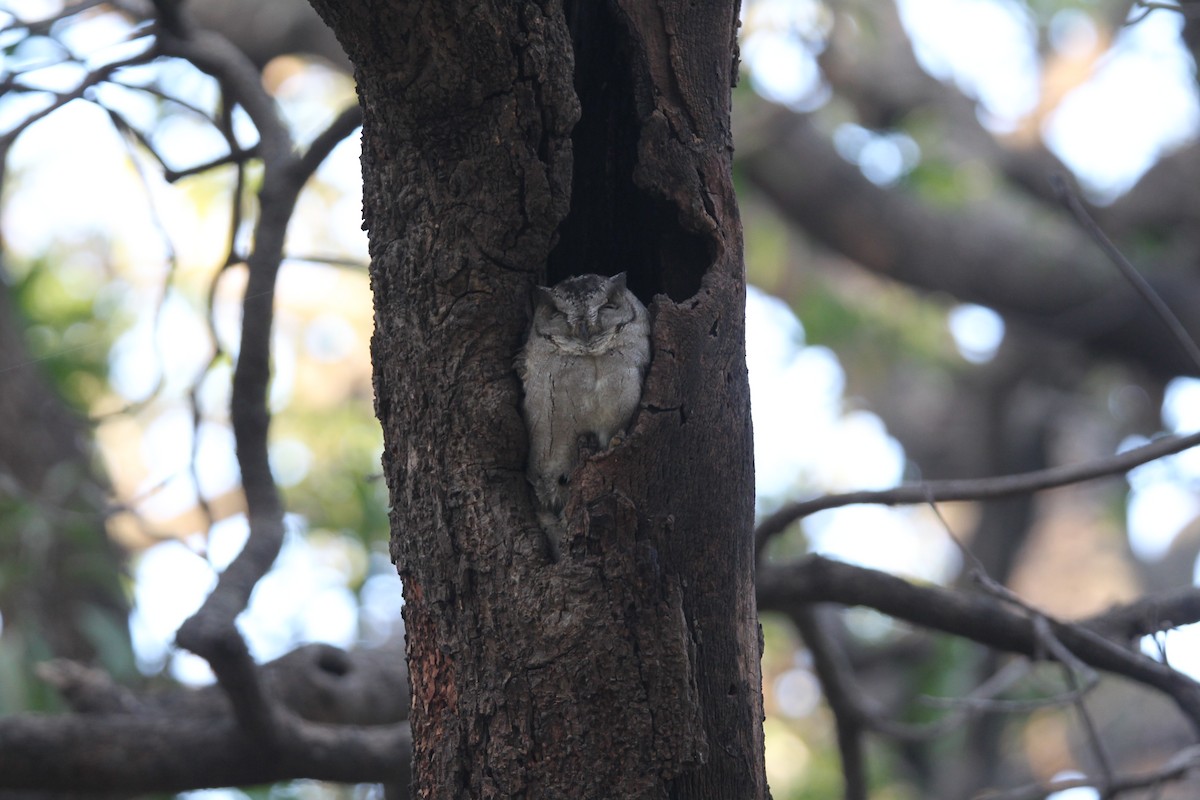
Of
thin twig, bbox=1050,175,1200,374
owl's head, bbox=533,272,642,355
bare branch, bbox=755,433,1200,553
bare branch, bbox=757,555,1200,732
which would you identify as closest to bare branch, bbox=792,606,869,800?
bare branch, bbox=757,555,1200,732

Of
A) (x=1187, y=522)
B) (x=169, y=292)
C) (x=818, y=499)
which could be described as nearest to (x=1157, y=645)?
(x=818, y=499)

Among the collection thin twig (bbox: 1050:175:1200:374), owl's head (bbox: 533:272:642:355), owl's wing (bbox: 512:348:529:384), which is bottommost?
owl's wing (bbox: 512:348:529:384)

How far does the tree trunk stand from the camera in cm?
233

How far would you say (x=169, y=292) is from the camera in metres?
4.16

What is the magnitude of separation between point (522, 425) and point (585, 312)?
0.44 metres

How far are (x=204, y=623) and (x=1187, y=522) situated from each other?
435 inches

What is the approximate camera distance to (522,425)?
9.08ft

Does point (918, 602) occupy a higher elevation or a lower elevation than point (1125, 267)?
lower

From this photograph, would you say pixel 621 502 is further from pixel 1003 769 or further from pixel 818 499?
pixel 1003 769

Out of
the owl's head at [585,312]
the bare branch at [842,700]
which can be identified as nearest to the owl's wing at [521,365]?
the owl's head at [585,312]

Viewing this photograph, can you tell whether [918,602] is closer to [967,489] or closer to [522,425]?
[967,489]

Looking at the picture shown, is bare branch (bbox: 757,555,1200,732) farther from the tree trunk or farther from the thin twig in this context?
the tree trunk

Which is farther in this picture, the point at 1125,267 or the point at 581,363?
the point at 1125,267

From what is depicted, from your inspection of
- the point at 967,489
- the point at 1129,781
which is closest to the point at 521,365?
the point at 967,489
